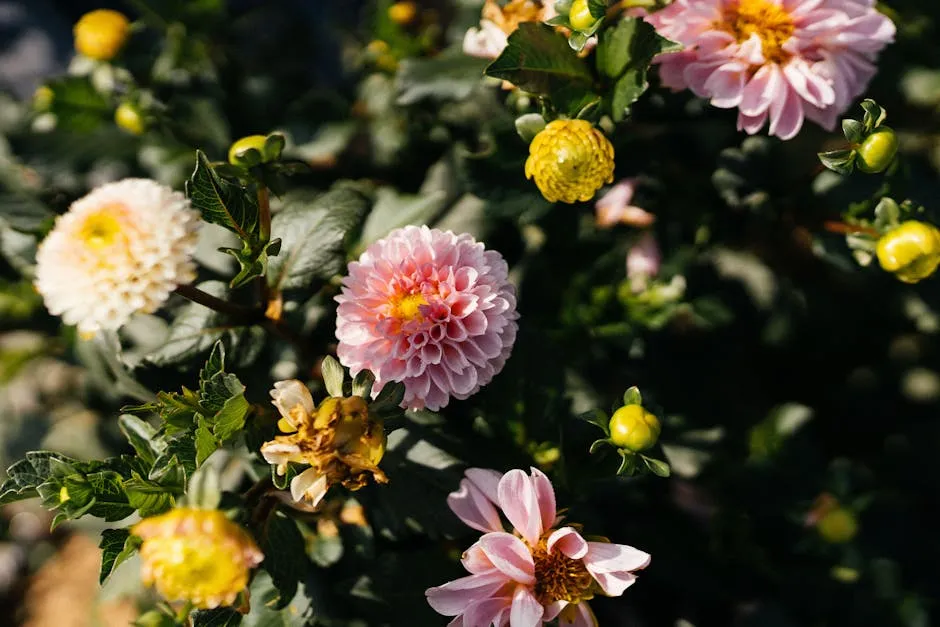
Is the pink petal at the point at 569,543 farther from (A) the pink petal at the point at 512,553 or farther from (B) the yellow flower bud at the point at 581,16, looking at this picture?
(B) the yellow flower bud at the point at 581,16

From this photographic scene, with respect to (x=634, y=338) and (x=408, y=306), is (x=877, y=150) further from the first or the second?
(x=408, y=306)

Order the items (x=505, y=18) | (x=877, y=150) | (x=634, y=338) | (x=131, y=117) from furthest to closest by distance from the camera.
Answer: (x=131, y=117) < (x=634, y=338) < (x=505, y=18) < (x=877, y=150)

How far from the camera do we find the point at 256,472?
47.1 inches

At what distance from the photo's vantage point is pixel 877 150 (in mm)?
1065

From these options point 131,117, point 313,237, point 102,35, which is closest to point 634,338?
point 313,237

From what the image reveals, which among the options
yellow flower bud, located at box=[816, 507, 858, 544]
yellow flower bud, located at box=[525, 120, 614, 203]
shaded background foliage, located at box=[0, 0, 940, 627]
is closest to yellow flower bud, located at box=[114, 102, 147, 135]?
shaded background foliage, located at box=[0, 0, 940, 627]

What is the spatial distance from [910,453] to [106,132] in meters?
2.17

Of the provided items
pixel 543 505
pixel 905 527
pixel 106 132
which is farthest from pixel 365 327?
pixel 905 527

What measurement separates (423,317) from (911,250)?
73 centimetres

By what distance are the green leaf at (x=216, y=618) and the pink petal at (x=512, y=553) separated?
34cm

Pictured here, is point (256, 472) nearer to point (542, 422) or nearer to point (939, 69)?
point (542, 422)

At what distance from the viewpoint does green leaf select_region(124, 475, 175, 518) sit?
981mm

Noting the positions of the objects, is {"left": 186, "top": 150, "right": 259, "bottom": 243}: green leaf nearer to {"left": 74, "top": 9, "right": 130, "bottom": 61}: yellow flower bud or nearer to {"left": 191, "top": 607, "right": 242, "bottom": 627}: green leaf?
{"left": 191, "top": 607, "right": 242, "bottom": 627}: green leaf

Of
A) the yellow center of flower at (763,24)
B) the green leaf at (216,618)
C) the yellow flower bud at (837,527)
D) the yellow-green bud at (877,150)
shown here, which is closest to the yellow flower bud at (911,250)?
the yellow-green bud at (877,150)
